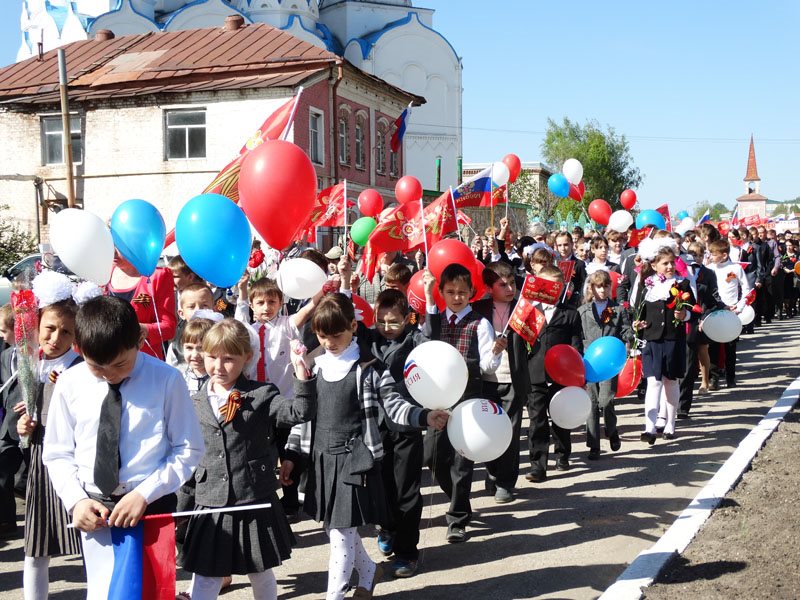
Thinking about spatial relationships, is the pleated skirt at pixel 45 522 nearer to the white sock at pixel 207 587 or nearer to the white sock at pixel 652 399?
the white sock at pixel 207 587

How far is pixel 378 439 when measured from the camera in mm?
4688

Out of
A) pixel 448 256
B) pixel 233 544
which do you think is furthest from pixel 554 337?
pixel 233 544

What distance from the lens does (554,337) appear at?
757cm

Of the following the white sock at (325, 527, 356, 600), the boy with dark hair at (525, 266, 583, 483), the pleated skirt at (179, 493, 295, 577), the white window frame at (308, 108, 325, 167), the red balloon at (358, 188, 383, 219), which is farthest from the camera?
the white window frame at (308, 108, 325, 167)

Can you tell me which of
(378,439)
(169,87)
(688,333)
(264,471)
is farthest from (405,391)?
(169,87)

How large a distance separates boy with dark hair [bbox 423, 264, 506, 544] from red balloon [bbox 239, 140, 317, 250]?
1.14 m

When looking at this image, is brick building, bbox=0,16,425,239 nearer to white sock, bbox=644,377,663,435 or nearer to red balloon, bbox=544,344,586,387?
white sock, bbox=644,377,663,435

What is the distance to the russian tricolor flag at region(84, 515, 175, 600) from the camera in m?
3.17

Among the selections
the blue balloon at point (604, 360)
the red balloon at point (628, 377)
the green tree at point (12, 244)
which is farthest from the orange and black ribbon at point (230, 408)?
the green tree at point (12, 244)

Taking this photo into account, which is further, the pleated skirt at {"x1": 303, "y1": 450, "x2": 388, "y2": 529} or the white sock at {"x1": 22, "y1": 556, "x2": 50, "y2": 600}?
the pleated skirt at {"x1": 303, "y1": 450, "x2": 388, "y2": 529}

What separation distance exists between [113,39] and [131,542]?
3077 centimetres

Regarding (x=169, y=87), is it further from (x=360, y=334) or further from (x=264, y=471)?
(x=264, y=471)

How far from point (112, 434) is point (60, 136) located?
88.4 feet

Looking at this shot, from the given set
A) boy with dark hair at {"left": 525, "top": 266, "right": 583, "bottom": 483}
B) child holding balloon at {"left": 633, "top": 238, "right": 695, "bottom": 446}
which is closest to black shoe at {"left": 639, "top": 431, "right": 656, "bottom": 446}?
child holding balloon at {"left": 633, "top": 238, "right": 695, "bottom": 446}
